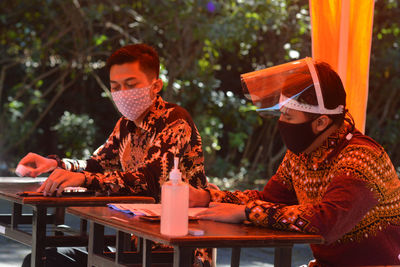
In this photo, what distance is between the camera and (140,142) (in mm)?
3367

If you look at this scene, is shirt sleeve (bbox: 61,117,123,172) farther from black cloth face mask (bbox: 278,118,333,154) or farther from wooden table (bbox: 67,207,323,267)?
black cloth face mask (bbox: 278,118,333,154)

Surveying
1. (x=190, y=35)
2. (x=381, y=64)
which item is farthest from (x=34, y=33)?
(x=381, y=64)

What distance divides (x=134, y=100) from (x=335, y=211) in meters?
1.39

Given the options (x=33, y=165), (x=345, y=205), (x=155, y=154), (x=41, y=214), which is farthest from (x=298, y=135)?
(x=33, y=165)

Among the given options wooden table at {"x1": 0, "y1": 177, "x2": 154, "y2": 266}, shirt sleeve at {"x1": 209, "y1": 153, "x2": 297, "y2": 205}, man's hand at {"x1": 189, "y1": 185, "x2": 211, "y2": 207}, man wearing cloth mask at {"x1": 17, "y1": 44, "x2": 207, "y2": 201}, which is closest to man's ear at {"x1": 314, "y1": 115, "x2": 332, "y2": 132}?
shirt sleeve at {"x1": 209, "y1": 153, "x2": 297, "y2": 205}

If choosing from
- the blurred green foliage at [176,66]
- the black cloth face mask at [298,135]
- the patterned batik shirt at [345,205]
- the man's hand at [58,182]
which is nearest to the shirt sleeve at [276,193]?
the patterned batik shirt at [345,205]

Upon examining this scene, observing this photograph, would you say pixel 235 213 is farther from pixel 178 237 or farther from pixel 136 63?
pixel 136 63

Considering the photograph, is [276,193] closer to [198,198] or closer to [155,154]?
[198,198]

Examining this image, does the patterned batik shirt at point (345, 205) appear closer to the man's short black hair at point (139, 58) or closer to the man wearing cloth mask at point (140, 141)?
the man wearing cloth mask at point (140, 141)

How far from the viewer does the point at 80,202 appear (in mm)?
2963

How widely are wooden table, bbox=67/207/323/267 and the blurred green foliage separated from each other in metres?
6.89

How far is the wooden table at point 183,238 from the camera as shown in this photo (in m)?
2.00

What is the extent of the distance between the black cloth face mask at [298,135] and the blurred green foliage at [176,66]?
22.3ft

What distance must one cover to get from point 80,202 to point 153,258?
54 centimetres
